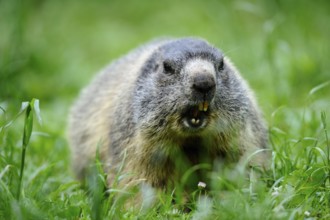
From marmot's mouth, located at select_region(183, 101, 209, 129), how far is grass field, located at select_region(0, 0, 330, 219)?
474 mm

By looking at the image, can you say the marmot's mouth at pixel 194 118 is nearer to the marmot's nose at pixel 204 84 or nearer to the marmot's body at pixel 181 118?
the marmot's body at pixel 181 118

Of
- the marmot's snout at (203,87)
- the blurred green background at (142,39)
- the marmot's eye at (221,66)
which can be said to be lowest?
the marmot's snout at (203,87)

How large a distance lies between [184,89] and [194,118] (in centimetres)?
25

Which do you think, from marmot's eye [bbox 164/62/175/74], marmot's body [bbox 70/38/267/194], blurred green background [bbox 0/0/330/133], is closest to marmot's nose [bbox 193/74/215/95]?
marmot's body [bbox 70/38/267/194]

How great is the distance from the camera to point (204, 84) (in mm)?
4707

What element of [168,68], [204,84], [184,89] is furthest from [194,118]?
[168,68]

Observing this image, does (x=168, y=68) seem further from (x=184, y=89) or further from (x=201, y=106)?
(x=201, y=106)

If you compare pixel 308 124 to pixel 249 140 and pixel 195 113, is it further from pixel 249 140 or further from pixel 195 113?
pixel 195 113

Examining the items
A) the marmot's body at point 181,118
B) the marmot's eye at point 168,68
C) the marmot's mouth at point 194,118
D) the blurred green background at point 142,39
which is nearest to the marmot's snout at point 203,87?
the marmot's body at point 181,118

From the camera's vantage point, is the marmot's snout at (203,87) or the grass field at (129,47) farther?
the marmot's snout at (203,87)

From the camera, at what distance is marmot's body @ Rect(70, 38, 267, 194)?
16.2 ft

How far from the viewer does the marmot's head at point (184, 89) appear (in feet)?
15.8

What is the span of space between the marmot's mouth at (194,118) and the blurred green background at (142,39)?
1.11 m

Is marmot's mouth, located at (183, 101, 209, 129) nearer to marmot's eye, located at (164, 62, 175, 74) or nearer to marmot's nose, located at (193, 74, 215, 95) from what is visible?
marmot's nose, located at (193, 74, 215, 95)
